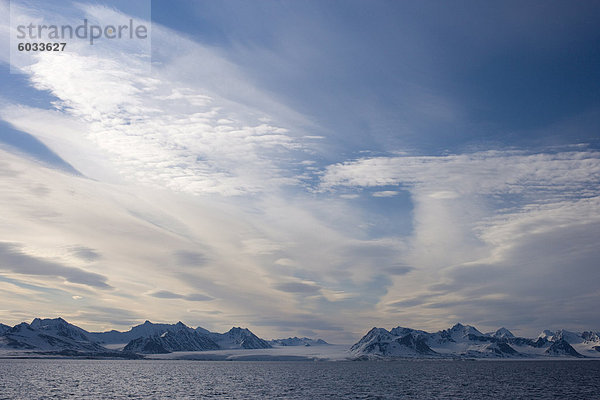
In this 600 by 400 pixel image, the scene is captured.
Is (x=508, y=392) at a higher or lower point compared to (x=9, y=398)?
lower

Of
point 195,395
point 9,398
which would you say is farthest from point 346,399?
point 9,398

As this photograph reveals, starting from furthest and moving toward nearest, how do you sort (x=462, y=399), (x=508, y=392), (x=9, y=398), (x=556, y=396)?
(x=508, y=392) → (x=556, y=396) → (x=462, y=399) → (x=9, y=398)

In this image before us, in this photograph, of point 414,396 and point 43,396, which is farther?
point 414,396

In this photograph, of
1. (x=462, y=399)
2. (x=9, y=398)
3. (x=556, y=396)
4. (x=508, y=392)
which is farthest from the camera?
(x=508, y=392)

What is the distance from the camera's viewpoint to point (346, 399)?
11088 centimetres

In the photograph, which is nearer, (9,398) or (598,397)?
(9,398)

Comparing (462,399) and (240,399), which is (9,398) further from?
(462,399)

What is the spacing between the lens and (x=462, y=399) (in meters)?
112

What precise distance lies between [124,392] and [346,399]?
61.2m

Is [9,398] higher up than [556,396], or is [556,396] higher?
[9,398]

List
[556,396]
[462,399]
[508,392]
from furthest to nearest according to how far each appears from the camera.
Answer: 1. [508,392]
2. [556,396]
3. [462,399]

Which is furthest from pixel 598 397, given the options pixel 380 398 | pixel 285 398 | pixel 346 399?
pixel 285 398

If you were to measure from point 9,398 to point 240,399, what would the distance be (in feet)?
178

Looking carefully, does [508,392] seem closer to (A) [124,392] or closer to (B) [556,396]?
(B) [556,396]
